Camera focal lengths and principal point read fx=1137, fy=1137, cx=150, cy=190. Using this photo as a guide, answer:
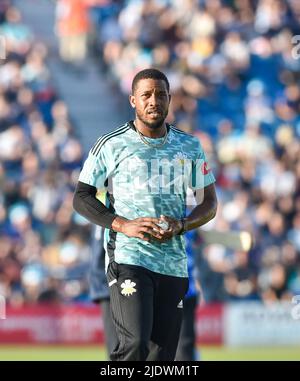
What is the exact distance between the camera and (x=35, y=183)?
2077cm

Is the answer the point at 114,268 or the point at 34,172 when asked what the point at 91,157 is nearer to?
the point at 114,268

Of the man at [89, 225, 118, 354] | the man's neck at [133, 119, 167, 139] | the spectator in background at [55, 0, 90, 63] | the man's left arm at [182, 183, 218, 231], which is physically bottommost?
the man at [89, 225, 118, 354]

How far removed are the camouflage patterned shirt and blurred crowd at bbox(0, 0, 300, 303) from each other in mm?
9519

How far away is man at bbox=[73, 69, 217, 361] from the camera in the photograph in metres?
7.62

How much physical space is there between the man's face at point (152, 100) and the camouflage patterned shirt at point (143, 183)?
0.19 metres

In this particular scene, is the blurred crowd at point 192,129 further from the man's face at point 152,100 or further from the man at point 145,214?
the man's face at point 152,100

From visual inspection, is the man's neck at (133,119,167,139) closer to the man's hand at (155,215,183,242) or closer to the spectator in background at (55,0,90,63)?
the man's hand at (155,215,183,242)

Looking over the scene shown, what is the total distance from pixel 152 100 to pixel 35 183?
13.2m

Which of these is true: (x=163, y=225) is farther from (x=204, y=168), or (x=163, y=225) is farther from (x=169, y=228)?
(x=204, y=168)

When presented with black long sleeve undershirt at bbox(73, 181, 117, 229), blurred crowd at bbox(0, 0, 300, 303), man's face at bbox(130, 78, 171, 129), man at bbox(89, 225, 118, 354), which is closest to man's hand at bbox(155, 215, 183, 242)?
black long sleeve undershirt at bbox(73, 181, 117, 229)

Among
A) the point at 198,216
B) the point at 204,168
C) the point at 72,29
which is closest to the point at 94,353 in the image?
the point at 72,29

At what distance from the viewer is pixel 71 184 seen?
20.8 m

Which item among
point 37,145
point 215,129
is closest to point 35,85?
point 37,145
